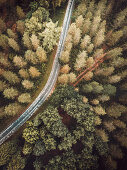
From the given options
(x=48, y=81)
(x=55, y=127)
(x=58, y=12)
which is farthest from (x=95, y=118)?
(x=58, y=12)

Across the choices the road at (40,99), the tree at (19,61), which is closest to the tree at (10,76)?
the tree at (19,61)

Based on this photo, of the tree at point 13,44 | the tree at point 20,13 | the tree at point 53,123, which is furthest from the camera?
the tree at point 20,13

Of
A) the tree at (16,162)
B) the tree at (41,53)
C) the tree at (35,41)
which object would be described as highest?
the tree at (35,41)

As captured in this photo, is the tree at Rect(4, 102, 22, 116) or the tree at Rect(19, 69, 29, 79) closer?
the tree at Rect(4, 102, 22, 116)

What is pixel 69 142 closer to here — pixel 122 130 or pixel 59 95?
pixel 59 95

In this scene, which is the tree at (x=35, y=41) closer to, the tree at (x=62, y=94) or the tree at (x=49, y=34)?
the tree at (x=49, y=34)

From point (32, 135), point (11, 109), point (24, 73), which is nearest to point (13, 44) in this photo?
point (24, 73)

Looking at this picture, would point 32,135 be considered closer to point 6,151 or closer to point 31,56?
point 6,151

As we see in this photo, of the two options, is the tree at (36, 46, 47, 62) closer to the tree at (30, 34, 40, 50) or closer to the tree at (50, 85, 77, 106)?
the tree at (30, 34, 40, 50)

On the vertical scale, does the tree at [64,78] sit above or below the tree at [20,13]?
below

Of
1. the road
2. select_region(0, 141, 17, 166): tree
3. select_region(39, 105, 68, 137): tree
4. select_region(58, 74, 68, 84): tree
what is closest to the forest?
select_region(39, 105, 68, 137): tree
